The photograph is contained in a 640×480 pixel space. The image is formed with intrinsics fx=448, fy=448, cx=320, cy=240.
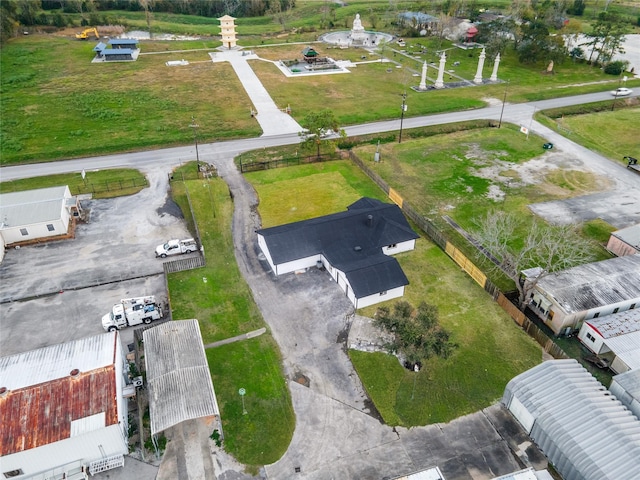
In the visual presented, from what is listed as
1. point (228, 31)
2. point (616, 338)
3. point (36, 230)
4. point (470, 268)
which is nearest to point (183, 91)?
point (228, 31)

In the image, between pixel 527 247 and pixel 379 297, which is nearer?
pixel 527 247

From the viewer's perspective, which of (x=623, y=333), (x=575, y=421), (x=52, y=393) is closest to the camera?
(x=52, y=393)

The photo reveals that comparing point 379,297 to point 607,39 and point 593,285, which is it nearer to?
point 593,285

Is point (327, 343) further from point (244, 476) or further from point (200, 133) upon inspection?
point (200, 133)

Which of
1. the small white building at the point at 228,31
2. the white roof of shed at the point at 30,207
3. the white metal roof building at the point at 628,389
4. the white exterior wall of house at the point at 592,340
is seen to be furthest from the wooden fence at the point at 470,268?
the small white building at the point at 228,31

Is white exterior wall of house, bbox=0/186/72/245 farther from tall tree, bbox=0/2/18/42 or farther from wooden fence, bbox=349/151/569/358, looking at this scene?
tall tree, bbox=0/2/18/42

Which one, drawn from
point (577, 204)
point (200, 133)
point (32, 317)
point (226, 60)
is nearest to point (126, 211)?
point (32, 317)

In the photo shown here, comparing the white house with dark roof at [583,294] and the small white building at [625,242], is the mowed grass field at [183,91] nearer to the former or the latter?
the small white building at [625,242]
